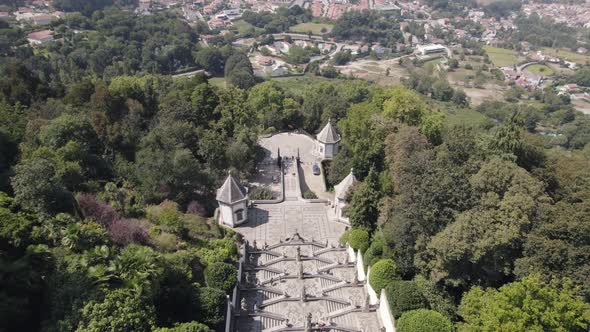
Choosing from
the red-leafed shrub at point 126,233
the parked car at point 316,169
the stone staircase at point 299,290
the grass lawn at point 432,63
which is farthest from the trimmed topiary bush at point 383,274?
the grass lawn at point 432,63

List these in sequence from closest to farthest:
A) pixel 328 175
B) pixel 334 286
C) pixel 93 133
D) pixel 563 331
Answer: pixel 563 331, pixel 334 286, pixel 93 133, pixel 328 175

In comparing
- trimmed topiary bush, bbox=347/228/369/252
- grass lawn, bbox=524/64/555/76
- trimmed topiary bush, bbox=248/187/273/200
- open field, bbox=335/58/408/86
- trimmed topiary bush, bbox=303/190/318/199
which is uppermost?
trimmed topiary bush, bbox=347/228/369/252

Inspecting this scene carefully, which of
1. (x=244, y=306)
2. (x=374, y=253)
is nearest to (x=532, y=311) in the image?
(x=374, y=253)

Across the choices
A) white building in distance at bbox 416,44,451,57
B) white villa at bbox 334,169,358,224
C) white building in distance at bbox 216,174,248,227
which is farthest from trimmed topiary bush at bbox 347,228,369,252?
white building in distance at bbox 416,44,451,57

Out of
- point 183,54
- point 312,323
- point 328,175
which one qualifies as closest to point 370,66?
point 183,54

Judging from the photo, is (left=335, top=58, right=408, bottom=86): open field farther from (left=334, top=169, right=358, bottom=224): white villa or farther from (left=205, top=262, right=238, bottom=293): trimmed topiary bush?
(left=205, top=262, right=238, bottom=293): trimmed topiary bush

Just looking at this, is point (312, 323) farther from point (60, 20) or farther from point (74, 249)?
point (60, 20)

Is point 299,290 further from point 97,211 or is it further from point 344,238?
point 97,211
